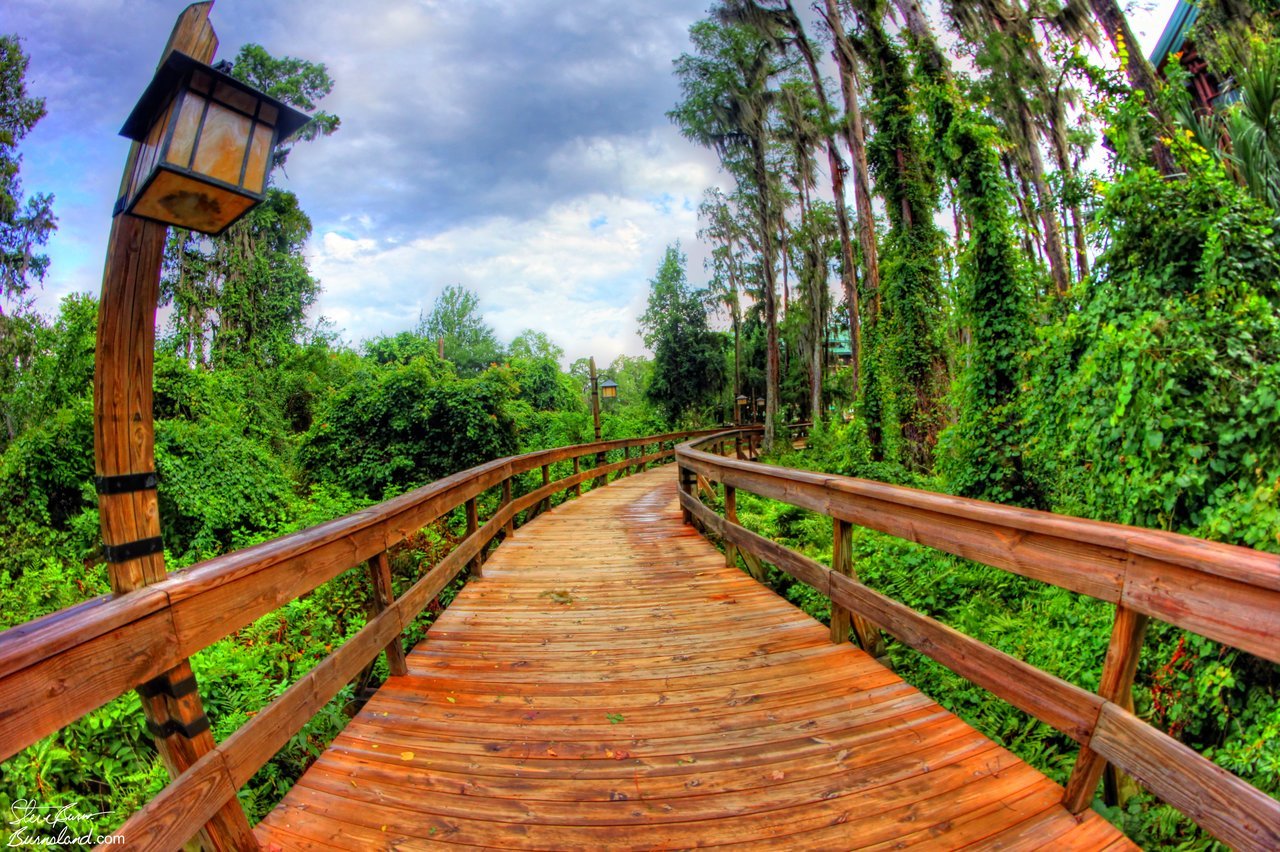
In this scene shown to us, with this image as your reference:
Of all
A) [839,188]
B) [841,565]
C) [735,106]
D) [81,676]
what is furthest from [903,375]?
[735,106]

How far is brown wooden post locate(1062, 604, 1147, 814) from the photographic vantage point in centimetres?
157

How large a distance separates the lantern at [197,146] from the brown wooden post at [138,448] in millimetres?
69

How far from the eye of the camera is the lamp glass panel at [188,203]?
153 cm

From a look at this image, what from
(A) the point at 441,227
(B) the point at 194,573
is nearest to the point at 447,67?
(B) the point at 194,573

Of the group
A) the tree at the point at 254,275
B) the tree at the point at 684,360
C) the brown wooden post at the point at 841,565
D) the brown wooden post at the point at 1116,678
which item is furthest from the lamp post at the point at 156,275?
the tree at the point at 684,360

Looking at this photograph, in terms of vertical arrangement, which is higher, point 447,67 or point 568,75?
point 568,75

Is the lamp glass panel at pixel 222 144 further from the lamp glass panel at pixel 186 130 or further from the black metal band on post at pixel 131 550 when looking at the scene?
the black metal band on post at pixel 131 550

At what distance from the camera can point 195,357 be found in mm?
21844

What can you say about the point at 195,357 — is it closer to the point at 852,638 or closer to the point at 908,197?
the point at 908,197

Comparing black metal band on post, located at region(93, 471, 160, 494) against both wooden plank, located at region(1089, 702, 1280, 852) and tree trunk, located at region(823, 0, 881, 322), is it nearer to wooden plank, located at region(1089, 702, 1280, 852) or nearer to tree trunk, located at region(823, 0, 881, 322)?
wooden plank, located at region(1089, 702, 1280, 852)

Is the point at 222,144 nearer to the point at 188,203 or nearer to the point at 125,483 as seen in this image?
the point at 188,203

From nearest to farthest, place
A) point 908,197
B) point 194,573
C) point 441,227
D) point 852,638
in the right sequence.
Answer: point 194,573, point 852,638, point 908,197, point 441,227

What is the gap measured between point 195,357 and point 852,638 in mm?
26725

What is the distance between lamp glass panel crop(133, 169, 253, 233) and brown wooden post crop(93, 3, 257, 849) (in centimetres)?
7
